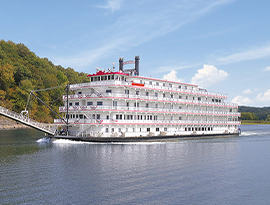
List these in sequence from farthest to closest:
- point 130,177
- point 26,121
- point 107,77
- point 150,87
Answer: point 150,87 → point 107,77 → point 26,121 → point 130,177

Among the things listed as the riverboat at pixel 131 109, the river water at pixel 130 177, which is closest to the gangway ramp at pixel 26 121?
the riverboat at pixel 131 109

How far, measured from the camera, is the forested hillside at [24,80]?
112 m

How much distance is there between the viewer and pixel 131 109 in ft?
182

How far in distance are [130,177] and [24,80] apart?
9959 centimetres

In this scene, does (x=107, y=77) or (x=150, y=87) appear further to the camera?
(x=150, y=87)

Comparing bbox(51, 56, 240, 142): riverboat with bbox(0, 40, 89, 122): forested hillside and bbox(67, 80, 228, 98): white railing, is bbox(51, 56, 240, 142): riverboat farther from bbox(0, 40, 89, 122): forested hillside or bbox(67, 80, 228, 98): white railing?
bbox(0, 40, 89, 122): forested hillside

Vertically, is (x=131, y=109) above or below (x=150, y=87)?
Answer: below

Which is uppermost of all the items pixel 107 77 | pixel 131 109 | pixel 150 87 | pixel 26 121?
pixel 107 77

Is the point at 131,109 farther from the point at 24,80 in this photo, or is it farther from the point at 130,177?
the point at 24,80

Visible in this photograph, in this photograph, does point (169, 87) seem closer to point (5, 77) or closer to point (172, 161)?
point (172, 161)

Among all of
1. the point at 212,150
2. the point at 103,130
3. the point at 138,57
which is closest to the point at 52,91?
the point at 138,57

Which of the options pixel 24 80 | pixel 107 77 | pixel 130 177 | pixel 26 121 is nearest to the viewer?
pixel 130 177

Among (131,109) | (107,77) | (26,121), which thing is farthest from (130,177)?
(107,77)

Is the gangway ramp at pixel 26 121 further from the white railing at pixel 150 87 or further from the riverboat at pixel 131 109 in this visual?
the white railing at pixel 150 87
